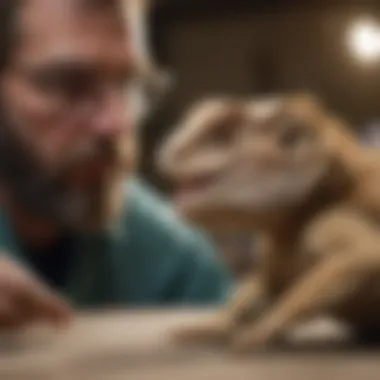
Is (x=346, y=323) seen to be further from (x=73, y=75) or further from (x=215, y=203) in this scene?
(x=73, y=75)

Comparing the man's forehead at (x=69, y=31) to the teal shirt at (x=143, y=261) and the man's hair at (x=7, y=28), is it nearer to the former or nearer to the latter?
the man's hair at (x=7, y=28)

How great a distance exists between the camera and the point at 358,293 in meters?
0.82

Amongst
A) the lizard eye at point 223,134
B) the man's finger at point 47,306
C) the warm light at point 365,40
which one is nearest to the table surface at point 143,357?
the man's finger at point 47,306

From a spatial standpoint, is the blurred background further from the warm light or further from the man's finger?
the man's finger

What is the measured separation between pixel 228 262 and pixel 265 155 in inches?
4.0

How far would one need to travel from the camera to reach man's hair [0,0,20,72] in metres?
0.91

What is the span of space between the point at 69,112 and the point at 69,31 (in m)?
0.07

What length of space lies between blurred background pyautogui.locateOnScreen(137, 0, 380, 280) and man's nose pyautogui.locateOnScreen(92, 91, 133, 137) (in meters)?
0.02

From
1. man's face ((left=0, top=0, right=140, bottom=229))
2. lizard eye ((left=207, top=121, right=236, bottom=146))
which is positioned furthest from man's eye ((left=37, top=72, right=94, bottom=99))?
lizard eye ((left=207, top=121, right=236, bottom=146))

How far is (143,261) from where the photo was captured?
35.3 inches

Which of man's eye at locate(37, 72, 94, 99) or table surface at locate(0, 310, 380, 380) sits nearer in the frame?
table surface at locate(0, 310, 380, 380)

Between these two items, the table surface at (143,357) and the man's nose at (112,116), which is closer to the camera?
the table surface at (143,357)

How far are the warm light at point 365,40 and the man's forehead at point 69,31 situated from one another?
0.65 feet

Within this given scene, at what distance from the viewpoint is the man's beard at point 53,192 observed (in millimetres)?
895
